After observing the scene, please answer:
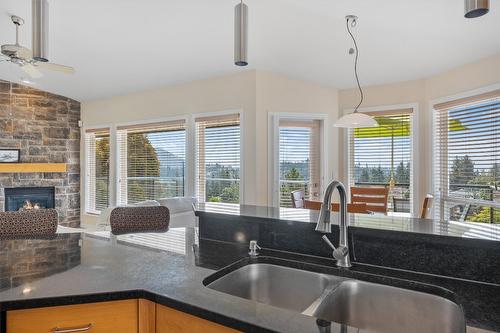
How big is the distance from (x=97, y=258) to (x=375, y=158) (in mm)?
4111

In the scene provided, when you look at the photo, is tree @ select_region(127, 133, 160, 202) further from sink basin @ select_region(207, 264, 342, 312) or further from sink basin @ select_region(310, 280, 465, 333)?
sink basin @ select_region(310, 280, 465, 333)

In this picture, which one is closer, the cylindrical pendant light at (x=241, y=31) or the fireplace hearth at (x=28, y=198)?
the cylindrical pendant light at (x=241, y=31)

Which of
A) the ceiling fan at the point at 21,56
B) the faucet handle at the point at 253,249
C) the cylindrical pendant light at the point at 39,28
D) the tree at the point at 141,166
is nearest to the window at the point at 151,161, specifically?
the tree at the point at 141,166

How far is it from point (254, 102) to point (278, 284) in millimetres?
3427

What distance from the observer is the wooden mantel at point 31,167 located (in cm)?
593

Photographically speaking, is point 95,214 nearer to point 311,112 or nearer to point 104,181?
point 104,181

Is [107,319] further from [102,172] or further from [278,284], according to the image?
[102,172]

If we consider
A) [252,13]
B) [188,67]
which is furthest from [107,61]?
[252,13]

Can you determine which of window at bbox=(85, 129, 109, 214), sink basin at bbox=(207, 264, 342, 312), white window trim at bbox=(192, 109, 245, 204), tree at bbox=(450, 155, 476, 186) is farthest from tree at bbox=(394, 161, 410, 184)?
window at bbox=(85, 129, 109, 214)

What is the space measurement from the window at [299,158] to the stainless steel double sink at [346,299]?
331 cm

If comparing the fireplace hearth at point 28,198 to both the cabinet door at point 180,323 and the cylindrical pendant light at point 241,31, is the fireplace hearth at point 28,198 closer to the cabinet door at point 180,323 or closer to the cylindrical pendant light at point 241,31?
the cylindrical pendant light at point 241,31

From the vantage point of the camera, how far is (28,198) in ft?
20.6

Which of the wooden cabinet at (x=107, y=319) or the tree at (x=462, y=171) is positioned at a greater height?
the tree at (x=462, y=171)

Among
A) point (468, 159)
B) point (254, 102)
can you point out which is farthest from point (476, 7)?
point (254, 102)
